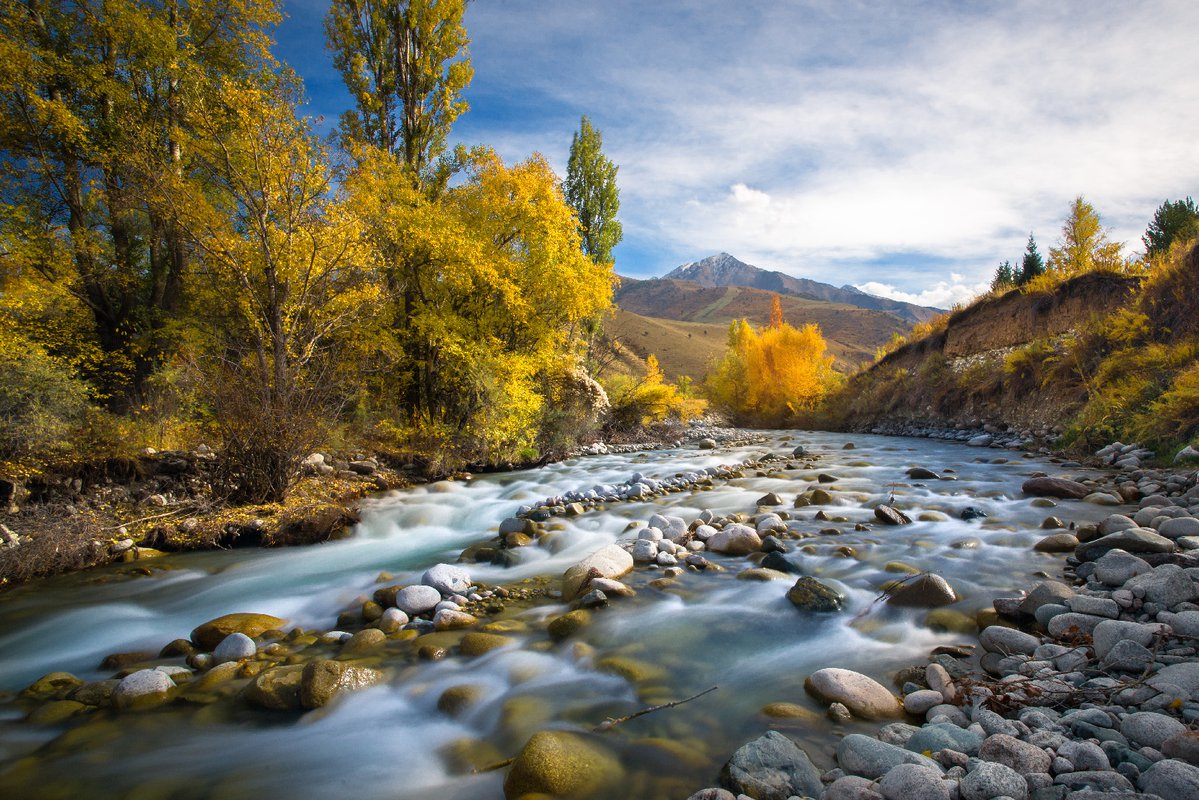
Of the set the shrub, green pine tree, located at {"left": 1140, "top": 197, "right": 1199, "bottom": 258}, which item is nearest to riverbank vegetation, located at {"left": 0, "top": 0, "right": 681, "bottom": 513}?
the shrub

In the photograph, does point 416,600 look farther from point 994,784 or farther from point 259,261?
point 259,261

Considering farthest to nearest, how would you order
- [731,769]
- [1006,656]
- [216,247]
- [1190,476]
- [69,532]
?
[216,247] → [1190,476] → [69,532] → [1006,656] → [731,769]

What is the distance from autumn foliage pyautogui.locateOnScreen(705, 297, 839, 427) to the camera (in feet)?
116

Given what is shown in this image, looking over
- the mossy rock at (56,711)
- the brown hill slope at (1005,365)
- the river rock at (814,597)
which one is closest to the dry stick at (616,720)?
the river rock at (814,597)

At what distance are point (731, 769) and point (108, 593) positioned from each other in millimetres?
7362

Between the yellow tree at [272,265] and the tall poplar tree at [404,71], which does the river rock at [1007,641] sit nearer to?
the yellow tree at [272,265]

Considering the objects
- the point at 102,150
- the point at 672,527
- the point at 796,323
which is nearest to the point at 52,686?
the point at 672,527

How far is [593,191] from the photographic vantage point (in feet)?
89.7

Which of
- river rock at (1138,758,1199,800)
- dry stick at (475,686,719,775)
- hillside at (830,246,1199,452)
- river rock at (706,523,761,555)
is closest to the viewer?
river rock at (1138,758,1199,800)

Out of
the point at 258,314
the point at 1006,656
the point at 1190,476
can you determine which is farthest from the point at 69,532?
the point at 1190,476

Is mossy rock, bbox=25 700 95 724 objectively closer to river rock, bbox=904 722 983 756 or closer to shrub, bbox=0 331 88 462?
river rock, bbox=904 722 983 756

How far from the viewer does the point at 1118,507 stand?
286 inches

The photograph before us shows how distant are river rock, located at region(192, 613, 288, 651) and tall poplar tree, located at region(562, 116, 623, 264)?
24.3 meters

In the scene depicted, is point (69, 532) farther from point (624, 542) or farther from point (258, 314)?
point (624, 542)
